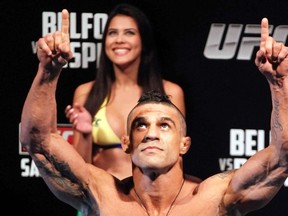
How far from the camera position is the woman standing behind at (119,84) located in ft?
13.0

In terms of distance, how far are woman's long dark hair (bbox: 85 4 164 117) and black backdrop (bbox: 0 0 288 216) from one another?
Answer: 0.13 meters

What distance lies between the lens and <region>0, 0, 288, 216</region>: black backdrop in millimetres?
4184

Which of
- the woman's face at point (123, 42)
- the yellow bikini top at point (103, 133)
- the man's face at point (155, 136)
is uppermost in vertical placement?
the woman's face at point (123, 42)

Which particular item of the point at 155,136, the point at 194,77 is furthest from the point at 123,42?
the point at 155,136

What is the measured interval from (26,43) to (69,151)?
1336 millimetres

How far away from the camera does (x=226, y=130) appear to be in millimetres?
4180

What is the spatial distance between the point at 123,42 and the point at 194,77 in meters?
0.40

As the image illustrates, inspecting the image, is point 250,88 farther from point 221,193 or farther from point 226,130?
point 221,193

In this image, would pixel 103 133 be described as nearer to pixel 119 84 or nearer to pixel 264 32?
pixel 119 84

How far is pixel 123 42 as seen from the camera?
13.3ft

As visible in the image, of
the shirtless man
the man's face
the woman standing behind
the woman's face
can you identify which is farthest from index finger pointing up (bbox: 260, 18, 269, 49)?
the woman's face

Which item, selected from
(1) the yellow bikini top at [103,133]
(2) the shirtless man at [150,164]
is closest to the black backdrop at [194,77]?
(1) the yellow bikini top at [103,133]

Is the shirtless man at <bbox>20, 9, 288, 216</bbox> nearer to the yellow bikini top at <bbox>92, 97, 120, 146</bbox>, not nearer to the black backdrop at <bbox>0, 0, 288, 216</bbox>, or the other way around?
the yellow bikini top at <bbox>92, 97, 120, 146</bbox>

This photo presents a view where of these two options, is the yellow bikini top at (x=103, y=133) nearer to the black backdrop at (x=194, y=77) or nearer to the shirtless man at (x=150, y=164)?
the black backdrop at (x=194, y=77)
